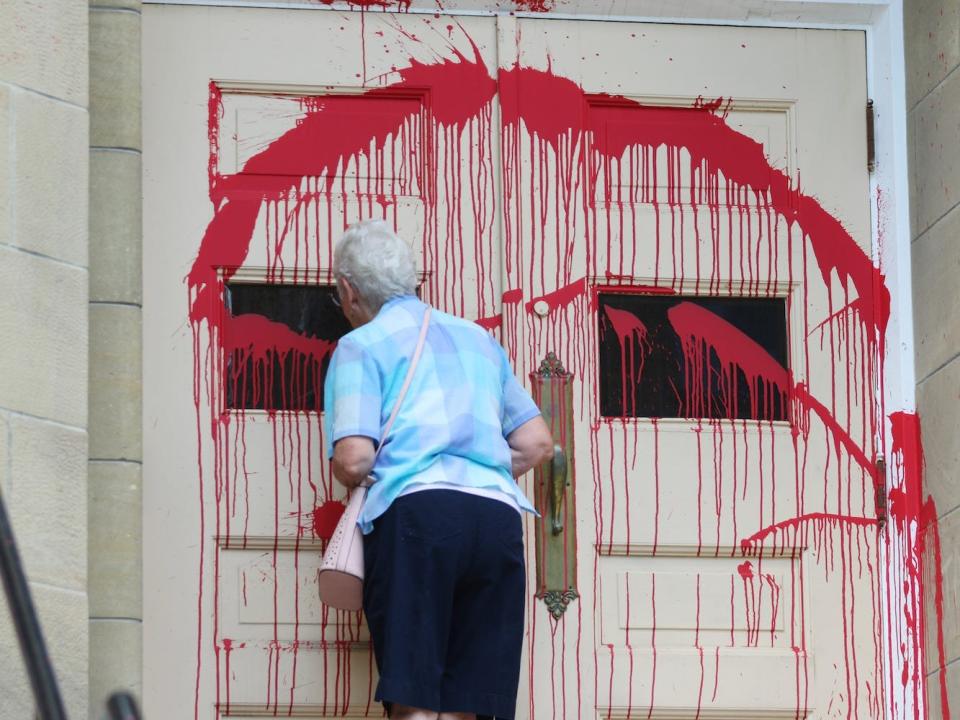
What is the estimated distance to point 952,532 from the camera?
5.03 m

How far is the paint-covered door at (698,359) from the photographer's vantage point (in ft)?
16.6

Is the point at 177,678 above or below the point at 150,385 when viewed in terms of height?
below

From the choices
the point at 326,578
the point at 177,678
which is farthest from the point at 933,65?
the point at 177,678

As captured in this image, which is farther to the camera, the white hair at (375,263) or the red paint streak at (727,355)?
the red paint streak at (727,355)

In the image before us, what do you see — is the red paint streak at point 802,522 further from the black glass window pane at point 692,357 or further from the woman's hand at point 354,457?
the woman's hand at point 354,457

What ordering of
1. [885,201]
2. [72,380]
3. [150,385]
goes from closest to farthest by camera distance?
[72,380]
[150,385]
[885,201]

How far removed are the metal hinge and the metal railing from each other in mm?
3238

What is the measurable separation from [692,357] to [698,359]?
2cm

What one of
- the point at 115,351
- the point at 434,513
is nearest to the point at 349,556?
the point at 434,513

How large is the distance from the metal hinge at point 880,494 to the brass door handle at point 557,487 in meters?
0.88

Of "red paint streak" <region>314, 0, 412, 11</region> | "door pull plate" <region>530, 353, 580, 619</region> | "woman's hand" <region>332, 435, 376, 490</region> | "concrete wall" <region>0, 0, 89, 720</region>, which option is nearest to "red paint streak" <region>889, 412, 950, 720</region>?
"door pull plate" <region>530, 353, 580, 619</region>

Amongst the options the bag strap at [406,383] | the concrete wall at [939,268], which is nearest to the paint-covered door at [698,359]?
the concrete wall at [939,268]

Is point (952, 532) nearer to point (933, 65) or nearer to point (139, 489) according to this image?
point (933, 65)

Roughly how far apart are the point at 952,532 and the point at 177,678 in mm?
2057
